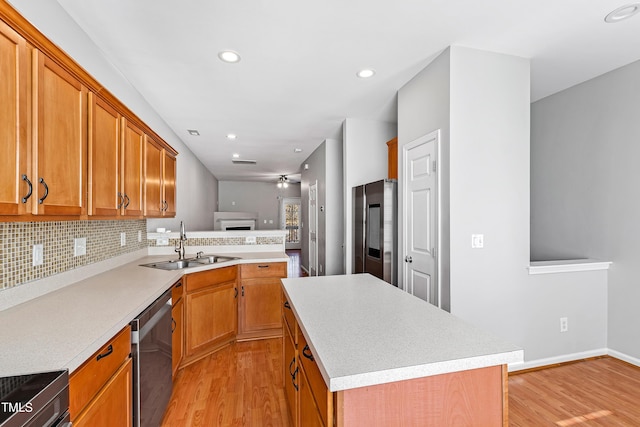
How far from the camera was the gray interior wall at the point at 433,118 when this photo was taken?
90.2 inches

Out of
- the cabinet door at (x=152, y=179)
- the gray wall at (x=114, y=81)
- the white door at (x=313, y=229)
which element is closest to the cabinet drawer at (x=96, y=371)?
the cabinet door at (x=152, y=179)

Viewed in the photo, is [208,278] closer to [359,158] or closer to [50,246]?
[50,246]

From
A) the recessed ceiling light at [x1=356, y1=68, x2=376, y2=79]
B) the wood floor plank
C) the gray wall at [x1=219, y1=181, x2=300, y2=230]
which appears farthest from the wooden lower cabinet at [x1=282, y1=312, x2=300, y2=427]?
the gray wall at [x1=219, y1=181, x2=300, y2=230]

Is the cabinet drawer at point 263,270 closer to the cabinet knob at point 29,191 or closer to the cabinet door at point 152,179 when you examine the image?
the cabinet door at point 152,179

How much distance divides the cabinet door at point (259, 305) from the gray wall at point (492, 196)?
6.12 ft

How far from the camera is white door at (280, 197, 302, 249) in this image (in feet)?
35.1

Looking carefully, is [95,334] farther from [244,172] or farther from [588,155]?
[244,172]

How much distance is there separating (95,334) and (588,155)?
4.12m

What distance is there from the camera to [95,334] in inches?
46.3

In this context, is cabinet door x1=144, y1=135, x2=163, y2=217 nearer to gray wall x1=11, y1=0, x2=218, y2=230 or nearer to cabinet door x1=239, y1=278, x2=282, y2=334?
gray wall x1=11, y1=0, x2=218, y2=230

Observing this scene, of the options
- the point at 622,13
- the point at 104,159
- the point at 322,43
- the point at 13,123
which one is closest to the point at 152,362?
the point at 104,159

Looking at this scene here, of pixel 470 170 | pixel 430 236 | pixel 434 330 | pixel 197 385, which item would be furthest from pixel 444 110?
pixel 197 385

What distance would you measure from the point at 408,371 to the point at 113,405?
1.27 meters

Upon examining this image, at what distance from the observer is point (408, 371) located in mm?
908
